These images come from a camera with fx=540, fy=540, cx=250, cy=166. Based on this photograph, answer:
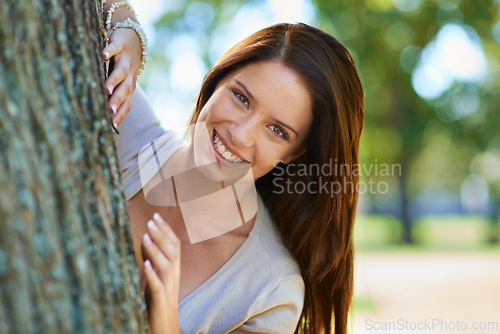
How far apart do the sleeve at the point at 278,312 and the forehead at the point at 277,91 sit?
2.77ft

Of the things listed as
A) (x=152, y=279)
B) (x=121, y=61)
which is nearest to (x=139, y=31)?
(x=121, y=61)

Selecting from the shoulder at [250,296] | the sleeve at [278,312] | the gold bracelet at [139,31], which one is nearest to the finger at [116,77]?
the gold bracelet at [139,31]

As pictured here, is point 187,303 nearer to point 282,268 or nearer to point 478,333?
point 282,268

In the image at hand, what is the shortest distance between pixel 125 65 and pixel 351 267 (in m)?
1.82

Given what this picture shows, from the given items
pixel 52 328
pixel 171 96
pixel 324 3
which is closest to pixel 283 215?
pixel 52 328

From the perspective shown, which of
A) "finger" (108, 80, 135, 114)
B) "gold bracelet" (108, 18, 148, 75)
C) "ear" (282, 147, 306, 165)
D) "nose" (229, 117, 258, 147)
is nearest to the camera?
"finger" (108, 80, 135, 114)

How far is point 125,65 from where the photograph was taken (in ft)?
→ 6.68

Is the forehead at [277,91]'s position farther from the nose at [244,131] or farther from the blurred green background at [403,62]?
the blurred green background at [403,62]

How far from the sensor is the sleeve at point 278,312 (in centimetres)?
274

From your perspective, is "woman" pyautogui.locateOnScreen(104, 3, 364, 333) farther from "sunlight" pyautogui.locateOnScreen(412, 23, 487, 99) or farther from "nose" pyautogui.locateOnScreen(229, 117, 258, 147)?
"sunlight" pyautogui.locateOnScreen(412, 23, 487, 99)

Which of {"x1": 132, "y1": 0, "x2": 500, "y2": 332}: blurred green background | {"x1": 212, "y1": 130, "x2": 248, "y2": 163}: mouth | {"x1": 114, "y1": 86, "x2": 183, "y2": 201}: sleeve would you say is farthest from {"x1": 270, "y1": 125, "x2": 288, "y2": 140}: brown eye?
{"x1": 132, "y1": 0, "x2": 500, "y2": 332}: blurred green background

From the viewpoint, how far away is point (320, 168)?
300 cm

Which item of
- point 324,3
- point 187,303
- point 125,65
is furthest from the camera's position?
point 324,3

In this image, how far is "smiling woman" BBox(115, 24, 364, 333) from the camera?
2666 mm
